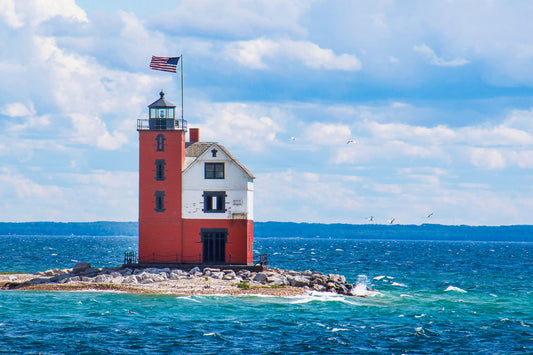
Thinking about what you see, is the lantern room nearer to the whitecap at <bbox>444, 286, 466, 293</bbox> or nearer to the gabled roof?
the gabled roof

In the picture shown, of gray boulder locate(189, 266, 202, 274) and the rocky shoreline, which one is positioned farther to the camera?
gray boulder locate(189, 266, 202, 274)

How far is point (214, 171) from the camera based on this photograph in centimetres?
5131

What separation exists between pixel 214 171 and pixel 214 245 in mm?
5483

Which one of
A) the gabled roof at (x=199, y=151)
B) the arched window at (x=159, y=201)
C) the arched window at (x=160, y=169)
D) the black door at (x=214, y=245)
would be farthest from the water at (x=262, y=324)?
the gabled roof at (x=199, y=151)

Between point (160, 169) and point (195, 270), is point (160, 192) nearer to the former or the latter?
point (160, 169)

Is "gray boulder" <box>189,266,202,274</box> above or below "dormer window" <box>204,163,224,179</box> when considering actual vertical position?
below

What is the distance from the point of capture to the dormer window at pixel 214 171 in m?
51.2

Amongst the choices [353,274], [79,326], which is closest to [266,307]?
[79,326]

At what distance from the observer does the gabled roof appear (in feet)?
169

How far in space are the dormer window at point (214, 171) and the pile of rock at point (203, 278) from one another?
22.3 feet

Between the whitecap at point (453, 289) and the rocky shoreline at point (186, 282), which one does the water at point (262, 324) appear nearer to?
the rocky shoreline at point (186, 282)

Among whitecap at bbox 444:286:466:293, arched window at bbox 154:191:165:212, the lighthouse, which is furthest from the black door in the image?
whitecap at bbox 444:286:466:293

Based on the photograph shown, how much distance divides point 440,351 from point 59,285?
26535 mm

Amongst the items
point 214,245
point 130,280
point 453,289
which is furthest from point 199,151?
point 453,289
